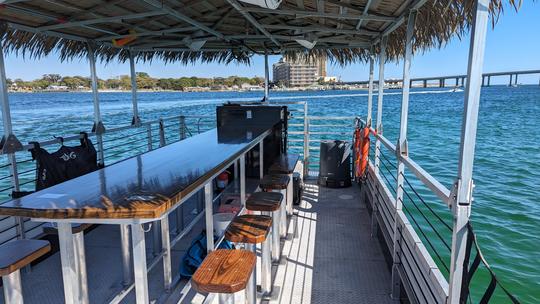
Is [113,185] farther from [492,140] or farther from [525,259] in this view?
[492,140]

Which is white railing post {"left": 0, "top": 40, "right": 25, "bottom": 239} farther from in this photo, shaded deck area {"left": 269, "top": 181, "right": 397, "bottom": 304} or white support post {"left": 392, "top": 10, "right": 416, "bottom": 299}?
white support post {"left": 392, "top": 10, "right": 416, "bottom": 299}

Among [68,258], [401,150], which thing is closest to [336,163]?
[401,150]

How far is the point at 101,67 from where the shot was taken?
5547 millimetres

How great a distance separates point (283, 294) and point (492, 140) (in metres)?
14.0

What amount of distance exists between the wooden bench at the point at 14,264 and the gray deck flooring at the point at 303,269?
768mm

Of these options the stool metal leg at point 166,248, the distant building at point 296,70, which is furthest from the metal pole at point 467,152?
the distant building at point 296,70

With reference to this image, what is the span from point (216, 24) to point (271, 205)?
258 centimetres

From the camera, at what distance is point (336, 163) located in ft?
18.1

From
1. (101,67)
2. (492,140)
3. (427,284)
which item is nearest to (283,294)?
(427,284)

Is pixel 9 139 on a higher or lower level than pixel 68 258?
higher

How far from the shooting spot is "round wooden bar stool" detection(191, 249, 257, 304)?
1.55 m

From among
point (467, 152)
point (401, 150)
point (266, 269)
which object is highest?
point (467, 152)

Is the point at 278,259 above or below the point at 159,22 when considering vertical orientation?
below

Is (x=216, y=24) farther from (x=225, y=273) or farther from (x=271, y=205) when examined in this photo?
(x=225, y=273)
